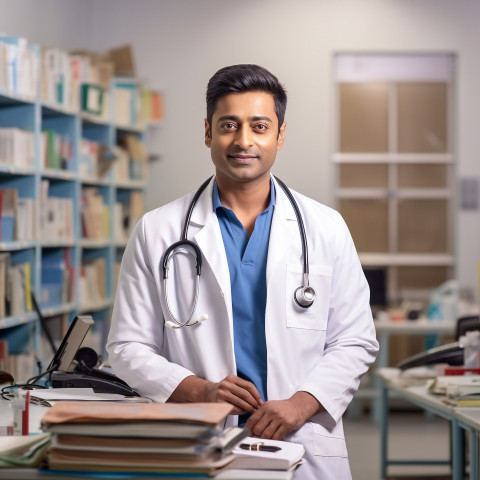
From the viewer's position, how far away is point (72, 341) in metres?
2.25

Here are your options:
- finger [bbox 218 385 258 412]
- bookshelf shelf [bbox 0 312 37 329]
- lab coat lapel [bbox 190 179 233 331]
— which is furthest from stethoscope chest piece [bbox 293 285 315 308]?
bookshelf shelf [bbox 0 312 37 329]

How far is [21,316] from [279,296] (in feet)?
9.06

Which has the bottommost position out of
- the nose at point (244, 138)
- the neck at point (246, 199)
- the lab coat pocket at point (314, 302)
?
the lab coat pocket at point (314, 302)

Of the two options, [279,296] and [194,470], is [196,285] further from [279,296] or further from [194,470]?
[194,470]

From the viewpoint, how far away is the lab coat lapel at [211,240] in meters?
1.90

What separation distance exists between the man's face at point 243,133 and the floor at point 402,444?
2822mm

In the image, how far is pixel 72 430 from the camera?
138 cm

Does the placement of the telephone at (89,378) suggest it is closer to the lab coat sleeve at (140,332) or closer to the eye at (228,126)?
the lab coat sleeve at (140,332)

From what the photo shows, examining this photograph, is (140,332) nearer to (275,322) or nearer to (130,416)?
(275,322)

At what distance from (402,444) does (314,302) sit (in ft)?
12.1

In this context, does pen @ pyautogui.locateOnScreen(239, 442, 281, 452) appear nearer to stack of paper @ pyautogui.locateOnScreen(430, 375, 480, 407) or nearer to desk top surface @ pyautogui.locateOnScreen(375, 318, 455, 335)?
stack of paper @ pyautogui.locateOnScreen(430, 375, 480, 407)

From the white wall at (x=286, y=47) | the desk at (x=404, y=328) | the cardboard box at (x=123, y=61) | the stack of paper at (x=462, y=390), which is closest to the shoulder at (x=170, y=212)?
the stack of paper at (x=462, y=390)

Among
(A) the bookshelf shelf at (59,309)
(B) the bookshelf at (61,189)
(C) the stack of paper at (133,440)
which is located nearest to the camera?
(C) the stack of paper at (133,440)

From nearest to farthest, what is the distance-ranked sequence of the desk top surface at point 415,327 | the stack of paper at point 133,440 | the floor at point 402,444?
the stack of paper at point 133,440, the floor at point 402,444, the desk top surface at point 415,327
